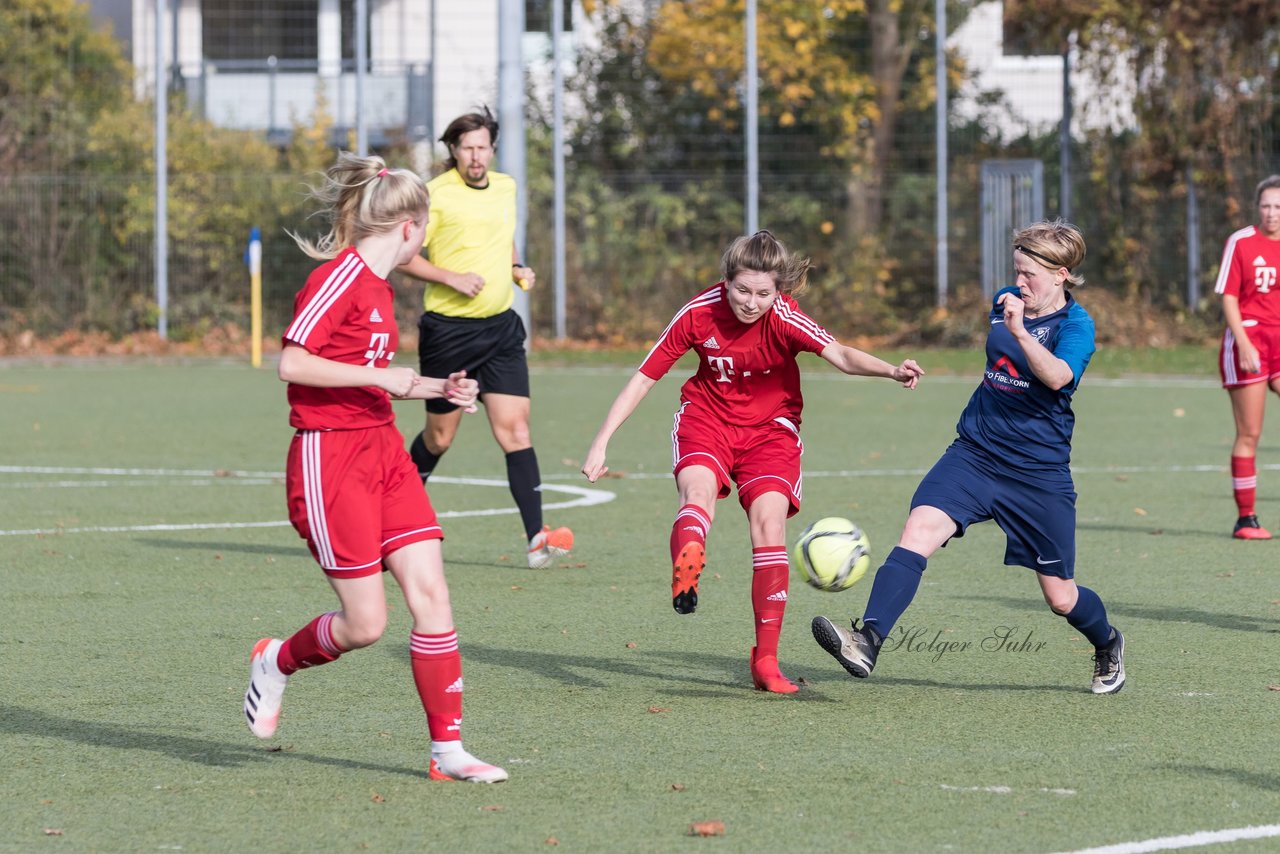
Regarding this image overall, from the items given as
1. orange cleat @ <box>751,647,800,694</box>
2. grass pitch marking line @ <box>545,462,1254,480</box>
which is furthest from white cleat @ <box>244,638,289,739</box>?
grass pitch marking line @ <box>545,462,1254,480</box>

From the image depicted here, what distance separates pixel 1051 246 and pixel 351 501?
8.09 ft

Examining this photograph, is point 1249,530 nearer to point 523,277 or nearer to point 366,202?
point 523,277

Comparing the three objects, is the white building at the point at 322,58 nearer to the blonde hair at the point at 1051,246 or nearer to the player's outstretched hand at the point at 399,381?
the blonde hair at the point at 1051,246

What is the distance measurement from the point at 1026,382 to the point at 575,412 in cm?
1122

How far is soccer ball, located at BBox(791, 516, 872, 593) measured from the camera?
6215 millimetres

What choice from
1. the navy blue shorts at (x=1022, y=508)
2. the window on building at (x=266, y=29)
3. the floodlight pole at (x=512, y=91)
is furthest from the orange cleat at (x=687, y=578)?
the window on building at (x=266, y=29)

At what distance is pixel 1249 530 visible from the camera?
9.53 m

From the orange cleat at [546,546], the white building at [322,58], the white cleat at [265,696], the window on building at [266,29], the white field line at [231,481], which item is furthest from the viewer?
the window on building at [266,29]

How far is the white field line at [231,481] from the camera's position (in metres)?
9.90

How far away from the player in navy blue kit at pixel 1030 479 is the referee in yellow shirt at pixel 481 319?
319 centimetres

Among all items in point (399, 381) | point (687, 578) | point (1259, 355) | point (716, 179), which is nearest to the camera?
point (399, 381)

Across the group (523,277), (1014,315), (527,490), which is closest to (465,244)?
(523,277)

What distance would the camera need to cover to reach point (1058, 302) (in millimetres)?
6082

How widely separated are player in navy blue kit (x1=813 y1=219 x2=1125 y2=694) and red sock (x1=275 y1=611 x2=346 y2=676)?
178 centimetres
